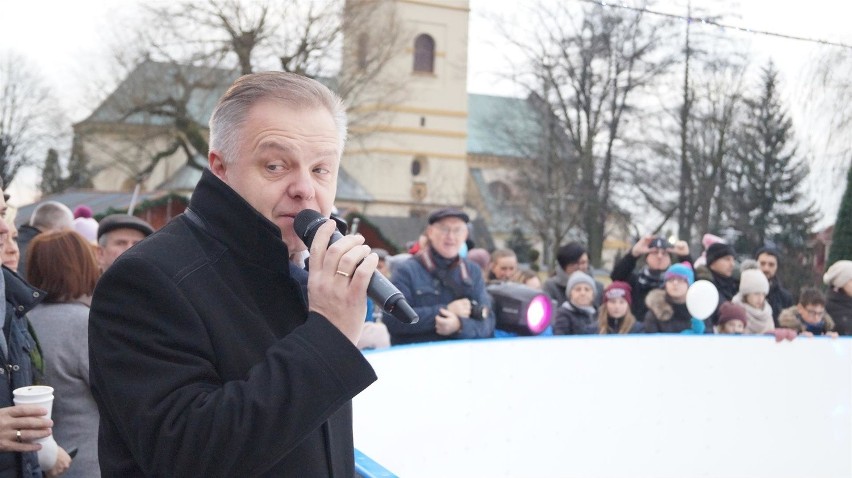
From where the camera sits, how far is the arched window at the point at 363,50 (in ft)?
83.0

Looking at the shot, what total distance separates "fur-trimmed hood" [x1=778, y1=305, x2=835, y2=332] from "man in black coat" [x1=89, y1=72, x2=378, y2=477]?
5506mm

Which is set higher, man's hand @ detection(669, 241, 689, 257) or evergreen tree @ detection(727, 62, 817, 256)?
evergreen tree @ detection(727, 62, 817, 256)

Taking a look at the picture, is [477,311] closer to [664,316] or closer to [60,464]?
[664,316]

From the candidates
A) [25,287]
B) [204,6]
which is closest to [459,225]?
[25,287]

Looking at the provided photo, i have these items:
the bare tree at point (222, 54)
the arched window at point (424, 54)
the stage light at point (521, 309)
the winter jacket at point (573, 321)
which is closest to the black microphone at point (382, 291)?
the stage light at point (521, 309)

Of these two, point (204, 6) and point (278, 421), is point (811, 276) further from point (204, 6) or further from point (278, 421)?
point (278, 421)

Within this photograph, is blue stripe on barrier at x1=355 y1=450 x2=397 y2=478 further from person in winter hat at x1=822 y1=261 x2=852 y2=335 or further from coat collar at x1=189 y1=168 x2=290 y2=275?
person in winter hat at x1=822 y1=261 x2=852 y2=335

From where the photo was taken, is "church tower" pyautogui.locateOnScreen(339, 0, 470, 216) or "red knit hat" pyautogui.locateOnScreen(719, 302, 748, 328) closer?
"red knit hat" pyautogui.locateOnScreen(719, 302, 748, 328)

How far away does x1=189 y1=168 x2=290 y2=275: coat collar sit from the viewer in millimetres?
1338

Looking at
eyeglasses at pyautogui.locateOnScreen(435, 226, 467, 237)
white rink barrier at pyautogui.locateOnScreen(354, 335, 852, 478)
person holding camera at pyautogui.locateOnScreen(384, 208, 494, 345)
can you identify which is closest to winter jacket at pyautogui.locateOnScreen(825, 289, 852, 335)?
white rink barrier at pyautogui.locateOnScreen(354, 335, 852, 478)

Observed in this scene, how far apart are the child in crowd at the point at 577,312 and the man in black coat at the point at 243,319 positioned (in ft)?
14.4

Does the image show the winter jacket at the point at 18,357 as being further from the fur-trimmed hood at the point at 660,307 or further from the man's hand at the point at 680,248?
the man's hand at the point at 680,248

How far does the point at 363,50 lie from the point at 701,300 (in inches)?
839

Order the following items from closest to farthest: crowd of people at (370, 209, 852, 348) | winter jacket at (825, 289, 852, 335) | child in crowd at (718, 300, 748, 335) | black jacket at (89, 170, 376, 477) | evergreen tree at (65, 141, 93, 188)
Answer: black jacket at (89, 170, 376, 477), crowd of people at (370, 209, 852, 348), child in crowd at (718, 300, 748, 335), winter jacket at (825, 289, 852, 335), evergreen tree at (65, 141, 93, 188)
